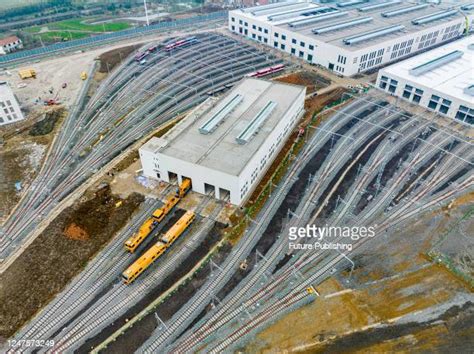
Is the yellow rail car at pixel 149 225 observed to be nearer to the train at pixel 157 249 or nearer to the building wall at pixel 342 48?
the train at pixel 157 249

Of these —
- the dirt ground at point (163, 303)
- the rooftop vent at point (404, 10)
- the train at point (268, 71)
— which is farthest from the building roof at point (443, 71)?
the dirt ground at point (163, 303)

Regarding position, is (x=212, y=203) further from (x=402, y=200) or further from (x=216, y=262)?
(x=402, y=200)

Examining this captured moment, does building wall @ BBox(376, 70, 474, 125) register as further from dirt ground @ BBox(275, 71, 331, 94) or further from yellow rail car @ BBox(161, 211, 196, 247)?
yellow rail car @ BBox(161, 211, 196, 247)

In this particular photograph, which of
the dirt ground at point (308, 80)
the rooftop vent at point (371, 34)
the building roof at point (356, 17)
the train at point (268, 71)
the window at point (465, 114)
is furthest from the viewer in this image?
the building roof at point (356, 17)

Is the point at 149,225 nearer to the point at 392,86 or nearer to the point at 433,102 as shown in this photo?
the point at 433,102

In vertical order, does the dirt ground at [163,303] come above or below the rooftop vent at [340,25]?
below

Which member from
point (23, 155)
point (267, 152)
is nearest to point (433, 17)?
point (267, 152)
